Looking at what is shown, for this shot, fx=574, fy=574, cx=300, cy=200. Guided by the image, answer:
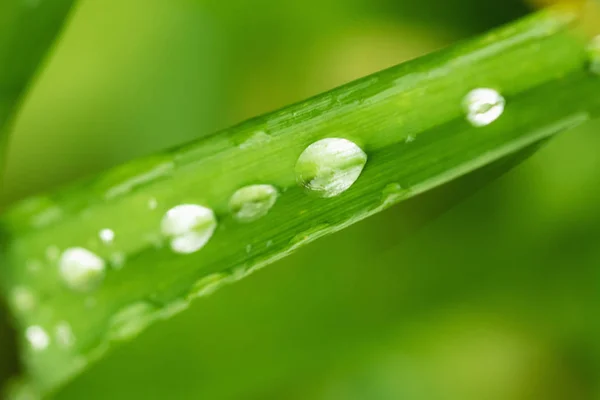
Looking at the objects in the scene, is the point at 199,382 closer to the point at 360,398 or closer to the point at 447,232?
the point at 360,398

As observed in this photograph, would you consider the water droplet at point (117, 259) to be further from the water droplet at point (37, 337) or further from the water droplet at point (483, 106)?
the water droplet at point (483, 106)

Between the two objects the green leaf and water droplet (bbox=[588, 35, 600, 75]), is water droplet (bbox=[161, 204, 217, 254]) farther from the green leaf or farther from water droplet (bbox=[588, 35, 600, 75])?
water droplet (bbox=[588, 35, 600, 75])

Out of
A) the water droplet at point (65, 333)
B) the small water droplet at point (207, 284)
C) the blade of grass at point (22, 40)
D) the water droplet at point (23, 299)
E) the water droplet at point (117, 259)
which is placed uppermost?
A: the blade of grass at point (22, 40)

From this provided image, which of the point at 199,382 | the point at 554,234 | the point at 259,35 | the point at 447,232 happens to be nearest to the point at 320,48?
the point at 259,35

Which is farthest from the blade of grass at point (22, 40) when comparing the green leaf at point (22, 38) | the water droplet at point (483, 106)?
the water droplet at point (483, 106)

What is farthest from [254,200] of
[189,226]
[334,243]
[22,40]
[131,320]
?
[334,243]

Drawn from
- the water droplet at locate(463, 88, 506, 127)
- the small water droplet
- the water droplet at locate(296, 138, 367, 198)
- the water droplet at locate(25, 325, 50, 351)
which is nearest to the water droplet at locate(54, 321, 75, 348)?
the water droplet at locate(25, 325, 50, 351)
